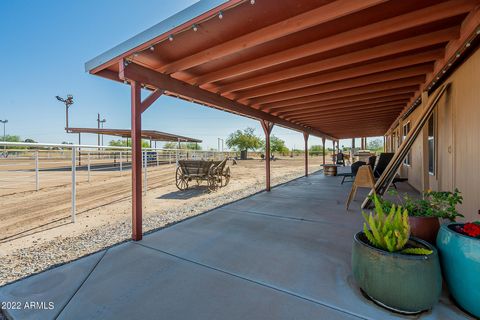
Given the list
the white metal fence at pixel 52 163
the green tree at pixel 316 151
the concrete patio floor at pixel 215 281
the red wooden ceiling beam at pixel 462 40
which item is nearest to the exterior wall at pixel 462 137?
the red wooden ceiling beam at pixel 462 40

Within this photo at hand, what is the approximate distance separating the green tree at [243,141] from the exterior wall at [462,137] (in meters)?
29.4

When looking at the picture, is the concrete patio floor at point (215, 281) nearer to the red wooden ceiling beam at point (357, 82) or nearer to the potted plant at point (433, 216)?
the potted plant at point (433, 216)

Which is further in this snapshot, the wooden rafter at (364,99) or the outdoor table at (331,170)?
the outdoor table at (331,170)

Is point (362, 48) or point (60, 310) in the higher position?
point (362, 48)

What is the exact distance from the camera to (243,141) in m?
33.1

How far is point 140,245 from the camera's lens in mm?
2658

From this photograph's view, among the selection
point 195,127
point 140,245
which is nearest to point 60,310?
point 140,245

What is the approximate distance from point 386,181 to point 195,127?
223ft

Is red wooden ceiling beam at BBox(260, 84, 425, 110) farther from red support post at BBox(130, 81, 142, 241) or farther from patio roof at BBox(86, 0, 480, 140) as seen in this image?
red support post at BBox(130, 81, 142, 241)

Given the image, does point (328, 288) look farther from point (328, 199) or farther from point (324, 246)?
point (328, 199)

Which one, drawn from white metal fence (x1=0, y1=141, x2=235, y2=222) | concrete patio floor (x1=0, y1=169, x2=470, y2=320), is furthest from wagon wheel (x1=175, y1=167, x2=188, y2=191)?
concrete patio floor (x1=0, y1=169, x2=470, y2=320)

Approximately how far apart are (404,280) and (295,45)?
7.99 feet

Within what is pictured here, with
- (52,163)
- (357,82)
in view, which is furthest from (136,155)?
(52,163)

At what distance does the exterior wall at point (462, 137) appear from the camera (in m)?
2.47
